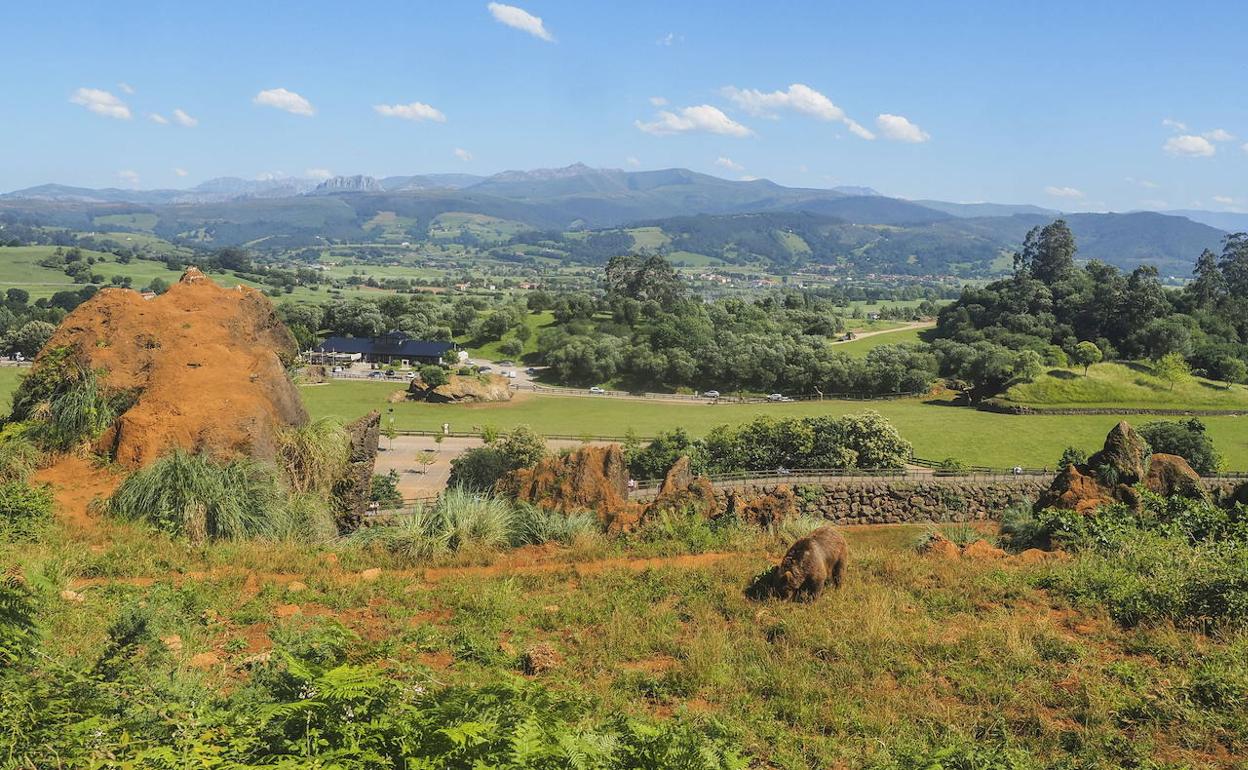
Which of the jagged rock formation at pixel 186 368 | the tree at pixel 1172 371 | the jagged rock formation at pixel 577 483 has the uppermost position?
the jagged rock formation at pixel 186 368

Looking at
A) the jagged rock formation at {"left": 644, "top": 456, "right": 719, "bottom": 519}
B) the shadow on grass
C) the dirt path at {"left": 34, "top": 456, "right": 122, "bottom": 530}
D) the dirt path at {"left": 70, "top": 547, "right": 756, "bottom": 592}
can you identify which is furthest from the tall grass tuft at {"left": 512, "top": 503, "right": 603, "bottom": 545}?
the dirt path at {"left": 34, "top": 456, "right": 122, "bottom": 530}

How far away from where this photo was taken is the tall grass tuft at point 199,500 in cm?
1056

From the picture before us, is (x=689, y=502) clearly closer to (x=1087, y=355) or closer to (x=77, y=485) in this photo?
(x=77, y=485)

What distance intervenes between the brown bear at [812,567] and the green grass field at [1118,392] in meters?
54.9

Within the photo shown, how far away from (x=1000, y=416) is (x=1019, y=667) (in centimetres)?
5379

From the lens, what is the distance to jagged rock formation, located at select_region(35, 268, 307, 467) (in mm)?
11984

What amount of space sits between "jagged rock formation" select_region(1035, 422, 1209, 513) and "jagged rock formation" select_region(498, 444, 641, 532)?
949 centimetres

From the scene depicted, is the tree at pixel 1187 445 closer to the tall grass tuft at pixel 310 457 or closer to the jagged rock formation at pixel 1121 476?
the jagged rock formation at pixel 1121 476

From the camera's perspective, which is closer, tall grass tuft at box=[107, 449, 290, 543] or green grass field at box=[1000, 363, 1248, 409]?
tall grass tuft at box=[107, 449, 290, 543]

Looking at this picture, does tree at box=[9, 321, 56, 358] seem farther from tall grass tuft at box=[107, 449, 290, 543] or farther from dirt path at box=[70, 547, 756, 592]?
dirt path at box=[70, 547, 756, 592]

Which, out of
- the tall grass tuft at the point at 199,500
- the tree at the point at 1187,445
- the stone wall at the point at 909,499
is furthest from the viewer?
the tree at the point at 1187,445

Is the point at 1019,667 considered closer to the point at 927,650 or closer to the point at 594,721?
the point at 927,650

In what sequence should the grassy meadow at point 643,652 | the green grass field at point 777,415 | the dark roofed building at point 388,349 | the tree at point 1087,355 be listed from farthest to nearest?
the dark roofed building at point 388,349, the tree at point 1087,355, the green grass field at point 777,415, the grassy meadow at point 643,652

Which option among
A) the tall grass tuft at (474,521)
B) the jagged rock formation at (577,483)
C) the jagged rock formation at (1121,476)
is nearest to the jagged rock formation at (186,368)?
the tall grass tuft at (474,521)
